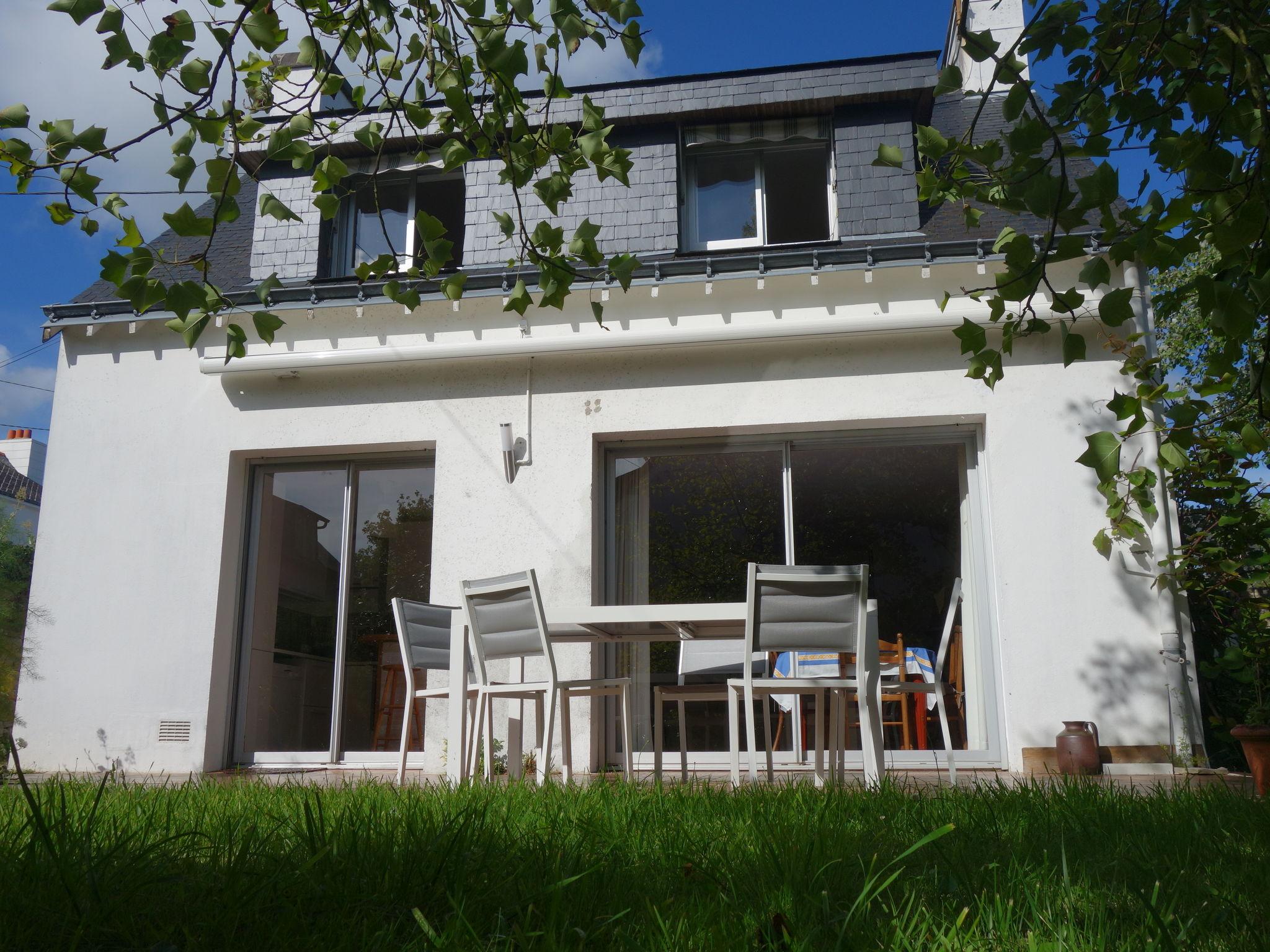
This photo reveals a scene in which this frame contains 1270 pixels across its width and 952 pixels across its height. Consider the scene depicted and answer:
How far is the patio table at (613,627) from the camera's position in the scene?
182 inches

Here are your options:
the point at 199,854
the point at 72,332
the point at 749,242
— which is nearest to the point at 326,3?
the point at 199,854

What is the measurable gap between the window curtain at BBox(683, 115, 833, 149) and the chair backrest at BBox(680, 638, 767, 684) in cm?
375

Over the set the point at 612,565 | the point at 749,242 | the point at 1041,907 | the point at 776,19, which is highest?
the point at 776,19

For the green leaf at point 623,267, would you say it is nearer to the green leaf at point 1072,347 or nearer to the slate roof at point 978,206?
the green leaf at point 1072,347

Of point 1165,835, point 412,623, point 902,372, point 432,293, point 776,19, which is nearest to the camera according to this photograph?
point 1165,835

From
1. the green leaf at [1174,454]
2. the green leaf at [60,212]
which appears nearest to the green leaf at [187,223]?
the green leaf at [60,212]

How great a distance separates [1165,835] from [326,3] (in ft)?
8.52

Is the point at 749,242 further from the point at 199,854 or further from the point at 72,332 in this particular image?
the point at 199,854

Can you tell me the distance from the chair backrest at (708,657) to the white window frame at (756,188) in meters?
2.92

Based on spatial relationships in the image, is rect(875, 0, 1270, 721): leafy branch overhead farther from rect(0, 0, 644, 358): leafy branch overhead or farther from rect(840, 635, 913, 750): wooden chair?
rect(840, 635, 913, 750): wooden chair

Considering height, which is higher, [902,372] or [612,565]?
[902,372]

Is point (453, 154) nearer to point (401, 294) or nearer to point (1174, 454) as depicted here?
point (401, 294)

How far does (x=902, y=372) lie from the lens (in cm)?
694

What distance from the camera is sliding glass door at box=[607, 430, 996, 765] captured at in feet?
22.2
